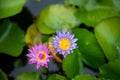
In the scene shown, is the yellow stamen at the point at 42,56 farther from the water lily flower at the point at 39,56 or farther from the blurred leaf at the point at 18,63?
the blurred leaf at the point at 18,63

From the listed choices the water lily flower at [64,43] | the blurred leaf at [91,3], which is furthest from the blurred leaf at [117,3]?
the water lily flower at [64,43]

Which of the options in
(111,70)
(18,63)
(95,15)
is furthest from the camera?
(18,63)

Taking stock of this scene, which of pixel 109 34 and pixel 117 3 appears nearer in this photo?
pixel 109 34

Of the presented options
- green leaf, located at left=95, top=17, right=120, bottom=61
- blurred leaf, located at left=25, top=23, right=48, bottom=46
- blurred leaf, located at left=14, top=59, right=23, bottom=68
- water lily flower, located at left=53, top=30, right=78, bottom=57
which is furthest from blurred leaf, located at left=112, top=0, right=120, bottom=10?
blurred leaf, located at left=14, top=59, right=23, bottom=68

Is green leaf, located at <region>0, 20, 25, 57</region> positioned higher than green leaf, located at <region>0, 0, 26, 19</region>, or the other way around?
green leaf, located at <region>0, 0, 26, 19</region>

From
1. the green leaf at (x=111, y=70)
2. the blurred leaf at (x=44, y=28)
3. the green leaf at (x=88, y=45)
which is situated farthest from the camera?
the blurred leaf at (x=44, y=28)

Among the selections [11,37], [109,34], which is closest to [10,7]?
[11,37]

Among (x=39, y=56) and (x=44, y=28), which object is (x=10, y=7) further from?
(x=39, y=56)

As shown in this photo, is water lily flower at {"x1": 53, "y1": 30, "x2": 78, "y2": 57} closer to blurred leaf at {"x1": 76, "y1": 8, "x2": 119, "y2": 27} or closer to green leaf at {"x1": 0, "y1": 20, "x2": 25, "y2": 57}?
blurred leaf at {"x1": 76, "y1": 8, "x2": 119, "y2": 27}
